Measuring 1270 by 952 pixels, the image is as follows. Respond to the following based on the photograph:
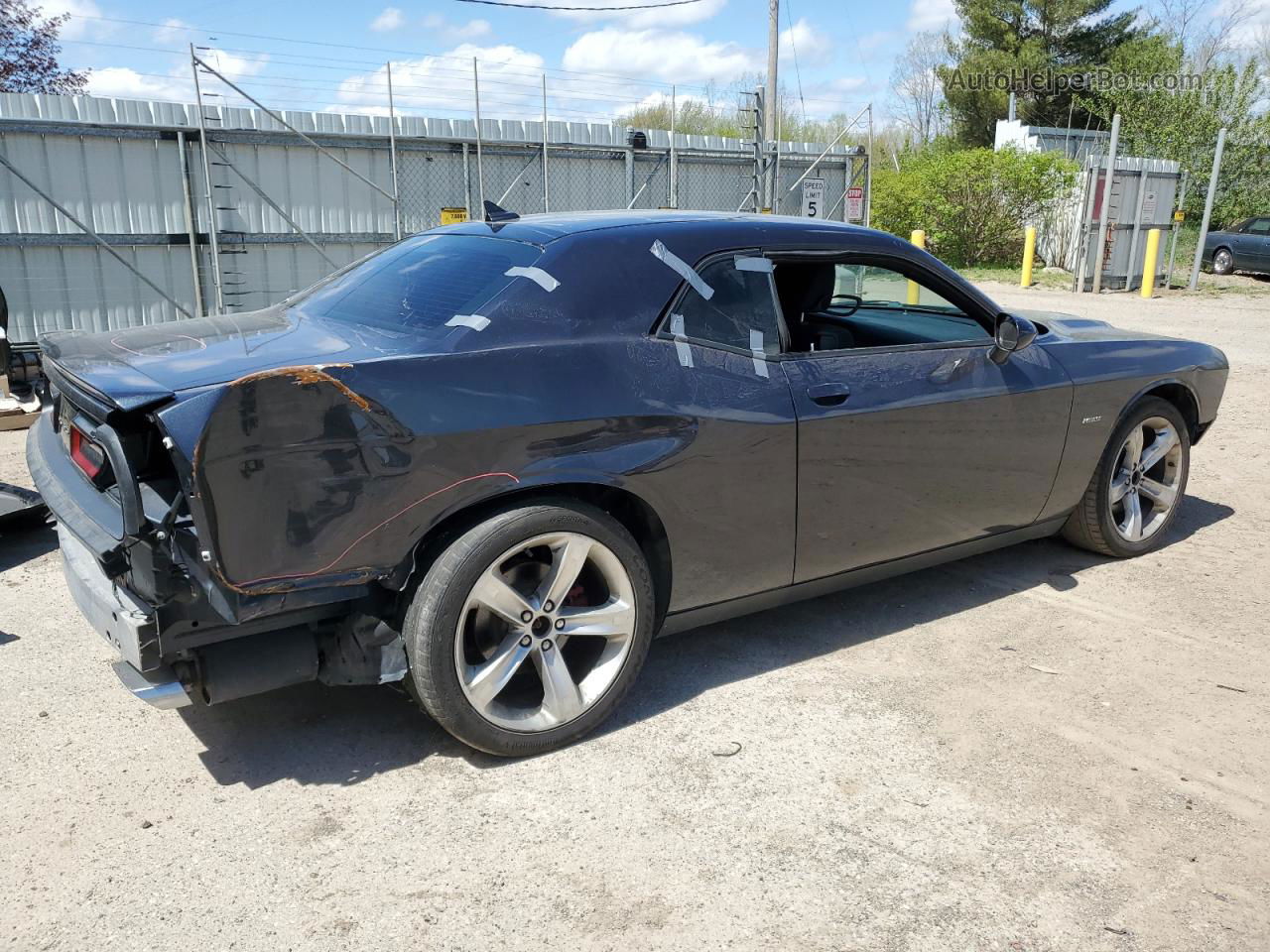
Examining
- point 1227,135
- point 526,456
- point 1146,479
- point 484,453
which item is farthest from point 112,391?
point 1227,135

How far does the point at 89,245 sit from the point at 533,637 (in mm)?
9575

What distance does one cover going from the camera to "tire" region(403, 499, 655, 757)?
9.71 feet

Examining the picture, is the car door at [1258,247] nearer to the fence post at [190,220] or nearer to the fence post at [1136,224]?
the fence post at [1136,224]

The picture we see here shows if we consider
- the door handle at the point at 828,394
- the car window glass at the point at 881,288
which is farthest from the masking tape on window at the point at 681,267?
the car window glass at the point at 881,288

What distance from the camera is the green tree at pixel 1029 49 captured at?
39188mm

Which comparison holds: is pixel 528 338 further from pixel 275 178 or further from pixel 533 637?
pixel 275 178

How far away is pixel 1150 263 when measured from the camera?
806 inches

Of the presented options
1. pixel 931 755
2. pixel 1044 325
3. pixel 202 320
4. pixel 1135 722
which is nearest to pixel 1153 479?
pixel 1044 325

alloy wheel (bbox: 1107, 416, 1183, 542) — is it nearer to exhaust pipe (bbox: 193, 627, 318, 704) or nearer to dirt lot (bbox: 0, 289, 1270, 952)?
dirt lot (bbox: 0, 289, 1270, 952)

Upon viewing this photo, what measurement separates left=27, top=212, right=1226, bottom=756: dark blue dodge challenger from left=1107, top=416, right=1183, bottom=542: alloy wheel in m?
0.77

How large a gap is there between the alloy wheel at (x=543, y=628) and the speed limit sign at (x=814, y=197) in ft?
39.9

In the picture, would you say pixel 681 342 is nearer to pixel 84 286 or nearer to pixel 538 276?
pixel 538 276

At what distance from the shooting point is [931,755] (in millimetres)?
3264

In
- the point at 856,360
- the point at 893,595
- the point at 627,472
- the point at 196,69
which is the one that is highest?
the point at 196,69
